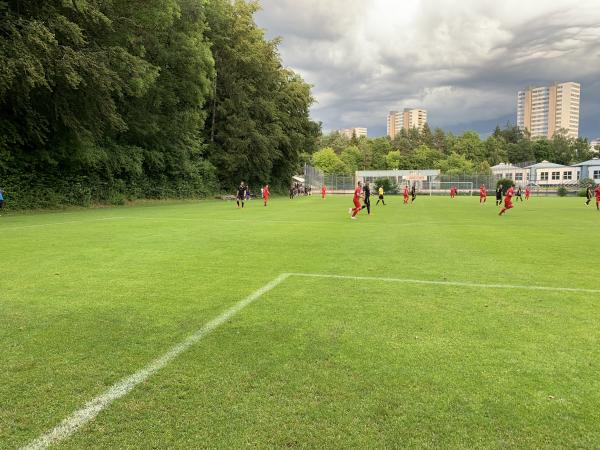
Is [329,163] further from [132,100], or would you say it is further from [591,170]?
[132,100]

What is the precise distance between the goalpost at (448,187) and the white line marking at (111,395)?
7410 centimetres

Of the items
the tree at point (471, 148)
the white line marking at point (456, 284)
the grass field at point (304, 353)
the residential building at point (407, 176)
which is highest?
the tree at point (471, 148)

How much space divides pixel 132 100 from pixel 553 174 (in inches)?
3339

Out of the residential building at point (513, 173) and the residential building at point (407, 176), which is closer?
the residential building at point (407, 176)

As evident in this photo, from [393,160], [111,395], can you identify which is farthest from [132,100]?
[393,160]

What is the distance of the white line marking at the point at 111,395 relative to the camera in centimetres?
291

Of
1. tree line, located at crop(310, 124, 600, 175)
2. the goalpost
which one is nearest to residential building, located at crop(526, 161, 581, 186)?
tree line, located at crop(310, 124, 600, 175)

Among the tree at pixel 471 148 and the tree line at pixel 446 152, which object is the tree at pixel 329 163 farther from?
the tree at pixel 471 148

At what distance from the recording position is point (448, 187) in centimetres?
7806

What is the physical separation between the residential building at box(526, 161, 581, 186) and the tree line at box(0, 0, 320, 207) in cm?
5953

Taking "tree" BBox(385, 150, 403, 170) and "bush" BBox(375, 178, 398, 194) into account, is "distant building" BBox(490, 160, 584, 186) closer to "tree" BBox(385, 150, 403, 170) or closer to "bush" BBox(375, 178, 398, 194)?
"bush" BBox(375, 178, 398, 194)

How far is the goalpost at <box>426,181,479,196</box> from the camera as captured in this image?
7538 centimetres

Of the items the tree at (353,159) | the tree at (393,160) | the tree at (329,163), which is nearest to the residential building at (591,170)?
the tree at (393,160)

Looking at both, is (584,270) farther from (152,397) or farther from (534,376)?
(152,397)
